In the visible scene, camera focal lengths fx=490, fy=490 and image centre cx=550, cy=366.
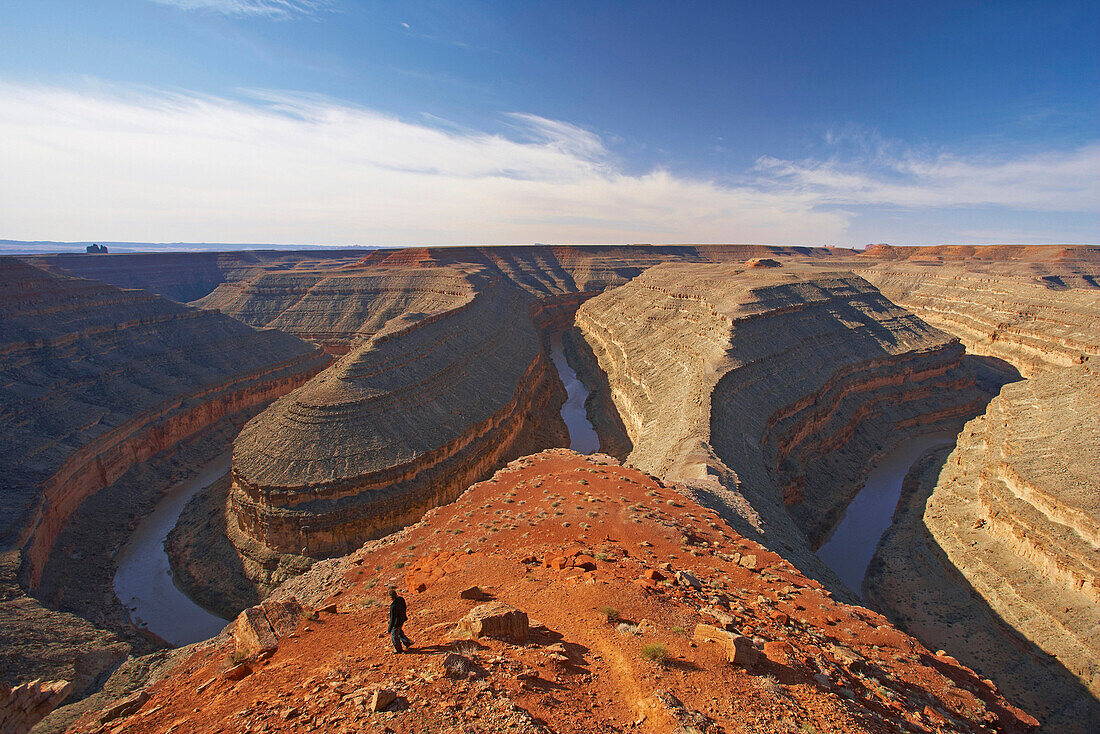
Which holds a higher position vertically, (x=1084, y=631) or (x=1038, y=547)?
(x=1038, y=547)

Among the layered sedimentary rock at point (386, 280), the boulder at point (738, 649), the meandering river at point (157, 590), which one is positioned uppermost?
the layered sedimentary rock at point (386, 280)

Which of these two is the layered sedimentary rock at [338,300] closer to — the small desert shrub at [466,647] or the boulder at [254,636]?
the boulder at [254,636]

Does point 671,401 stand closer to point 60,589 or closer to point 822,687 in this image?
point 822,687

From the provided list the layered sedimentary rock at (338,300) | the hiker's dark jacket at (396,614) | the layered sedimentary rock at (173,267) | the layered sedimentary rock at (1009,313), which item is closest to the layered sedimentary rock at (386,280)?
the layered sedimentary rock at (338,300)

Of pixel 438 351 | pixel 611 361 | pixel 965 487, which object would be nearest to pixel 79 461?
pixel 438 351

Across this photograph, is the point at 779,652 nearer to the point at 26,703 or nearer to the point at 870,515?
the point at 26,703

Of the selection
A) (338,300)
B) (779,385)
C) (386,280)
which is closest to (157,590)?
(779,385)
